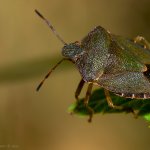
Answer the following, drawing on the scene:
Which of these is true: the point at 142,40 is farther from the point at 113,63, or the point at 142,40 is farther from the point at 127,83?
the point at 127,83

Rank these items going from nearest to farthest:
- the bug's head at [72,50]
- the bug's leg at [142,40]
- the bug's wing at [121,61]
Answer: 1. the bug's wing at [121,61]
2. the bug's head at [72,50]
3. the bug's leg at [142,40]

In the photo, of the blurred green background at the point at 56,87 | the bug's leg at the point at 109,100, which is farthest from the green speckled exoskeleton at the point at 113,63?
the blurred green background at the point at 56,87

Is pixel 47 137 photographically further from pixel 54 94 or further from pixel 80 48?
pixel 80 48

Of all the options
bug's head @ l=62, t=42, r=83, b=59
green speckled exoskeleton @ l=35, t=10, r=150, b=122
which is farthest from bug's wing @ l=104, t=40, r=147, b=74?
bug's head @ l=62, t=42, r=83, b=59

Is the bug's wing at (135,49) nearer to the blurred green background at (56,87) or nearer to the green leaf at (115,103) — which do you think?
the green leaf at (115,103)

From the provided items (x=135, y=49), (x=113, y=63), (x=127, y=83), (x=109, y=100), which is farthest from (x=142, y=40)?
(x=109, y=100)
